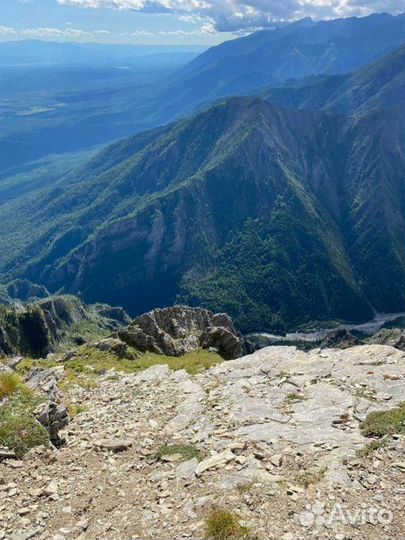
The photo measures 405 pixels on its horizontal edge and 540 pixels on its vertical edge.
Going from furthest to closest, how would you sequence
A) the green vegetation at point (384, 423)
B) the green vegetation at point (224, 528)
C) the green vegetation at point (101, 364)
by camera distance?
the green vegetation at point (101, 364)
the green vegetation at point (384, 423)
the green vegetation at point (224, 528)

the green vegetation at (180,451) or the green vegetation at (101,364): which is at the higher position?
the green vegetation at (180,451)

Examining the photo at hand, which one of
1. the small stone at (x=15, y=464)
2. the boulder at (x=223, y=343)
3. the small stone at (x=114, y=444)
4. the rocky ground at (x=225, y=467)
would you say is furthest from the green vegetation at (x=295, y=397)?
the boulder at (x=223, y=343)

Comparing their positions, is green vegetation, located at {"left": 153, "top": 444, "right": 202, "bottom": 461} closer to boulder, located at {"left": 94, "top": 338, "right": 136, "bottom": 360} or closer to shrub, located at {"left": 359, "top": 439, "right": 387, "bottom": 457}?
shrub, located at {"left": 359, "top": 439, "right": 387, "bottom": 457}

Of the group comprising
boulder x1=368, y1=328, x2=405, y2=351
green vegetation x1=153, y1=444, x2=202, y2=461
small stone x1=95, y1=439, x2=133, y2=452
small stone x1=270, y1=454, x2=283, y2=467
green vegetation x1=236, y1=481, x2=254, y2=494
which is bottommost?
boulder x1=368, y1=328, x2=405, y2=351

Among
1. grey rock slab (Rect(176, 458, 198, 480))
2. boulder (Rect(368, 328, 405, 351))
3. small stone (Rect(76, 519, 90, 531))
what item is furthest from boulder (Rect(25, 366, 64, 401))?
boulder (Rect(368, 328, 405, 351))

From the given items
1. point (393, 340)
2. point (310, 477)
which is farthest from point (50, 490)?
point (393, 340)

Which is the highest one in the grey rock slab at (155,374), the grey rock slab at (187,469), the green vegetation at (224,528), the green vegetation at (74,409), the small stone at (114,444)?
the green vegetation at (224,528)

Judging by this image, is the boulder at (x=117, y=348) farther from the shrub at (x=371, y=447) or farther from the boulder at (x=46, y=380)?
the shrub at (x=371, y=447)
